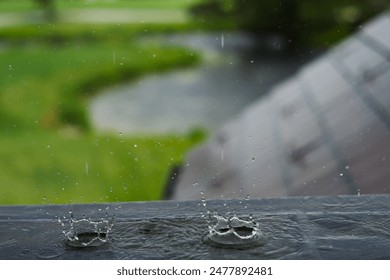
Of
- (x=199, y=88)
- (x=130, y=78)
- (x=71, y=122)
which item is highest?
(x=130, y=78)

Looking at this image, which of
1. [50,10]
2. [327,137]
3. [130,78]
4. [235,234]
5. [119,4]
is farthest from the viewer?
[119,4]

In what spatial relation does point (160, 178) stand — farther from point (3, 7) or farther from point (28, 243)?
point (28, 243)

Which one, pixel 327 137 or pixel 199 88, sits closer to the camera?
pixel 327 137

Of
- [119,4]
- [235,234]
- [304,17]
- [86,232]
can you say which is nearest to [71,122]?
[119,4]

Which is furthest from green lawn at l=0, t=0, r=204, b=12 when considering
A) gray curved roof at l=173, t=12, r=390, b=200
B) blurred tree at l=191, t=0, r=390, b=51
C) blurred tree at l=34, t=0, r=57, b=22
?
gray curved roof at l=173, t=12, r=390, b=200

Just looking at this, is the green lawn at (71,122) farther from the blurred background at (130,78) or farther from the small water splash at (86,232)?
the small water splash at (86,232)

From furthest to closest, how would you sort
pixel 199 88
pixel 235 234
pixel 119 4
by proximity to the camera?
pixel 119 4 < pixel 199 88 < pixel 235 234

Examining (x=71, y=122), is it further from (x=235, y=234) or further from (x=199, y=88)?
(x=235, y=234)
